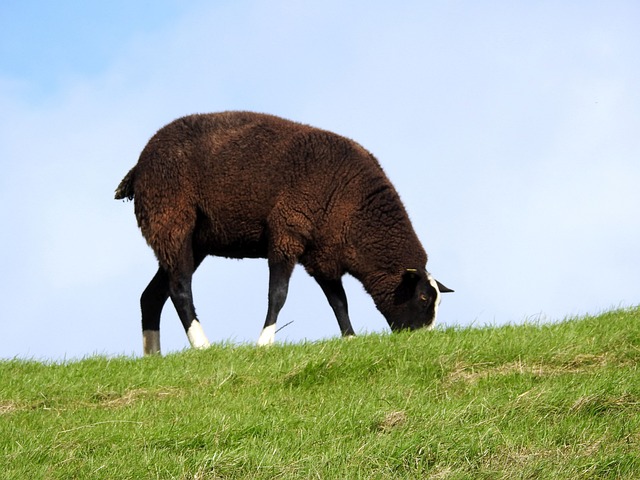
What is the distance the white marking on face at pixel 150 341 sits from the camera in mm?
14984

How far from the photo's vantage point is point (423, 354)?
36.2 ft

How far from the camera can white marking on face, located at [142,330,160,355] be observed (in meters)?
15.0

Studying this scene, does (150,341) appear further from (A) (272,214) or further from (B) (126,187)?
(A) (272,214)

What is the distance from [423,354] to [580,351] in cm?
168

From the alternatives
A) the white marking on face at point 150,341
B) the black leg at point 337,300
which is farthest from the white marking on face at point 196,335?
the black leg at point 337,300

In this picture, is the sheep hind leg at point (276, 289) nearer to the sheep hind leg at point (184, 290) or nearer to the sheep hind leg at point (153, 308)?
the sheep hind leg at point (184, 290)

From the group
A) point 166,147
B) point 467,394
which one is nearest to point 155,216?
point 166,147

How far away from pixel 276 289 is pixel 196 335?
1.27m

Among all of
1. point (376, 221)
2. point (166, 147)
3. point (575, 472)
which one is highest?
point (166, 147)

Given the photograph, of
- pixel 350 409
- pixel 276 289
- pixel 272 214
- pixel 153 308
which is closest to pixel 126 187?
pixel 153 308

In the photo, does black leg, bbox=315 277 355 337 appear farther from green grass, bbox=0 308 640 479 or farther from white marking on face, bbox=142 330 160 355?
green grass, bbox=0 308 640 479

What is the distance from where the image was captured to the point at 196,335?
1417 centimetres

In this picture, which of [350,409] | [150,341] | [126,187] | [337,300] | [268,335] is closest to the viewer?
[350,409]

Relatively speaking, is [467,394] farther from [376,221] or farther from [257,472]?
[376,221]
